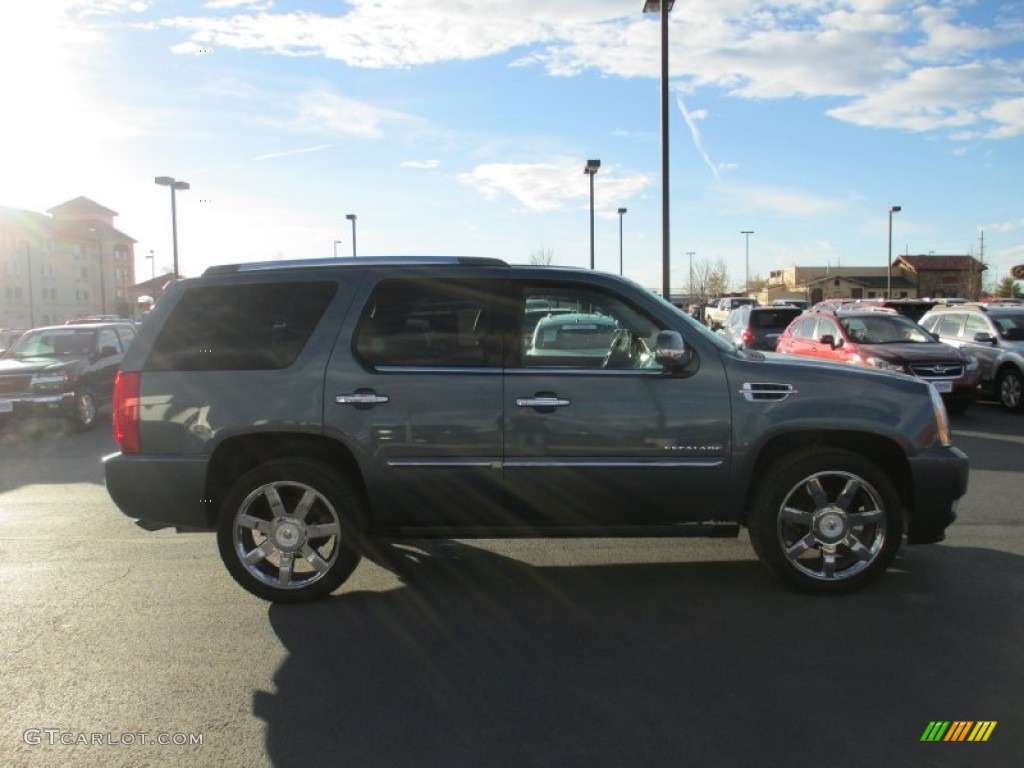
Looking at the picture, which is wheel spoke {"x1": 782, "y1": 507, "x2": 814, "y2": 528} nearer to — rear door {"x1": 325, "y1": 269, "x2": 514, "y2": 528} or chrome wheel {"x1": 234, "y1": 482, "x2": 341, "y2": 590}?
rear door {"x1": 325, "y1": 269, "x2": 514, "y2": 528}

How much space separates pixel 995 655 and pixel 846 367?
66.8 inches

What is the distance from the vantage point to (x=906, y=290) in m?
83.6

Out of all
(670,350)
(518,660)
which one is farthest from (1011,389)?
(518,660)

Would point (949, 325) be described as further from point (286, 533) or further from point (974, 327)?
point (286, 533)

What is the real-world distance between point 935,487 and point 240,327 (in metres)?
4.15

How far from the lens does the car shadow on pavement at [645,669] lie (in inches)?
126

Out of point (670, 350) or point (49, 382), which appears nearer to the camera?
point (670, 350)

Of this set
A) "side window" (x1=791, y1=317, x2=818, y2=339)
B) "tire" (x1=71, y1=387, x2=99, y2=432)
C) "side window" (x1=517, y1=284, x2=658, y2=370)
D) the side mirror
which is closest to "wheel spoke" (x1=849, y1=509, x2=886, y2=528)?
the side mirror

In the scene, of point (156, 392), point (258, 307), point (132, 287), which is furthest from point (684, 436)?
point (132, 287)

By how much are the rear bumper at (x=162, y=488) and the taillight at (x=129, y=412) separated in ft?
0.25

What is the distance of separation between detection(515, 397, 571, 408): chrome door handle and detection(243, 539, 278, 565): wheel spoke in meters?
1.68

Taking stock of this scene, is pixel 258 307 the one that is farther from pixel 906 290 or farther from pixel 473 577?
pixel 906 290
